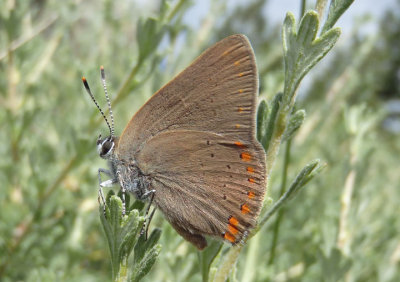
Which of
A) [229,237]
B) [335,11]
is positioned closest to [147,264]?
[229,237]

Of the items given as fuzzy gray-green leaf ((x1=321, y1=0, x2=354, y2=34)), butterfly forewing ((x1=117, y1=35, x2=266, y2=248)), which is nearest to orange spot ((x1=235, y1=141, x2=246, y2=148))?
butterfly forewing ((x1=117, y1=35, x2=266, y2=248))

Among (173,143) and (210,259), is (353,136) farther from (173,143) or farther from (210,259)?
(210,259)

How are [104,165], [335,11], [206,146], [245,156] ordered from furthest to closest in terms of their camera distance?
[104,165]
[206,146]
[245,156]
[335,11]

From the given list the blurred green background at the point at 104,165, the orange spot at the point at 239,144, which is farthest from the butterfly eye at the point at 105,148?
the orange spot at the point at 239,144

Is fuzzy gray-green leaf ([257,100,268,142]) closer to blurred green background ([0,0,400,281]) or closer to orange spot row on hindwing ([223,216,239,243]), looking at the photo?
orange spot row on hindwing ([223,216,239,243])

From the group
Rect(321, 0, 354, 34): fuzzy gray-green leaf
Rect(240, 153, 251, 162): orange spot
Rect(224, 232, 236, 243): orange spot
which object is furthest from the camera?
Rect(240, 153, 251, 162): orange spot

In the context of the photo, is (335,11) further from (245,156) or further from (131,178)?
(131,178)

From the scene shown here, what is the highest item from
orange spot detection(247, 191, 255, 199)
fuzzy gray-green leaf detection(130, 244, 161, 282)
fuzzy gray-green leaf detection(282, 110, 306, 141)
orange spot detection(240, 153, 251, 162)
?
fuzzy gray-green leaf detection(282, 110, 306, 141)
